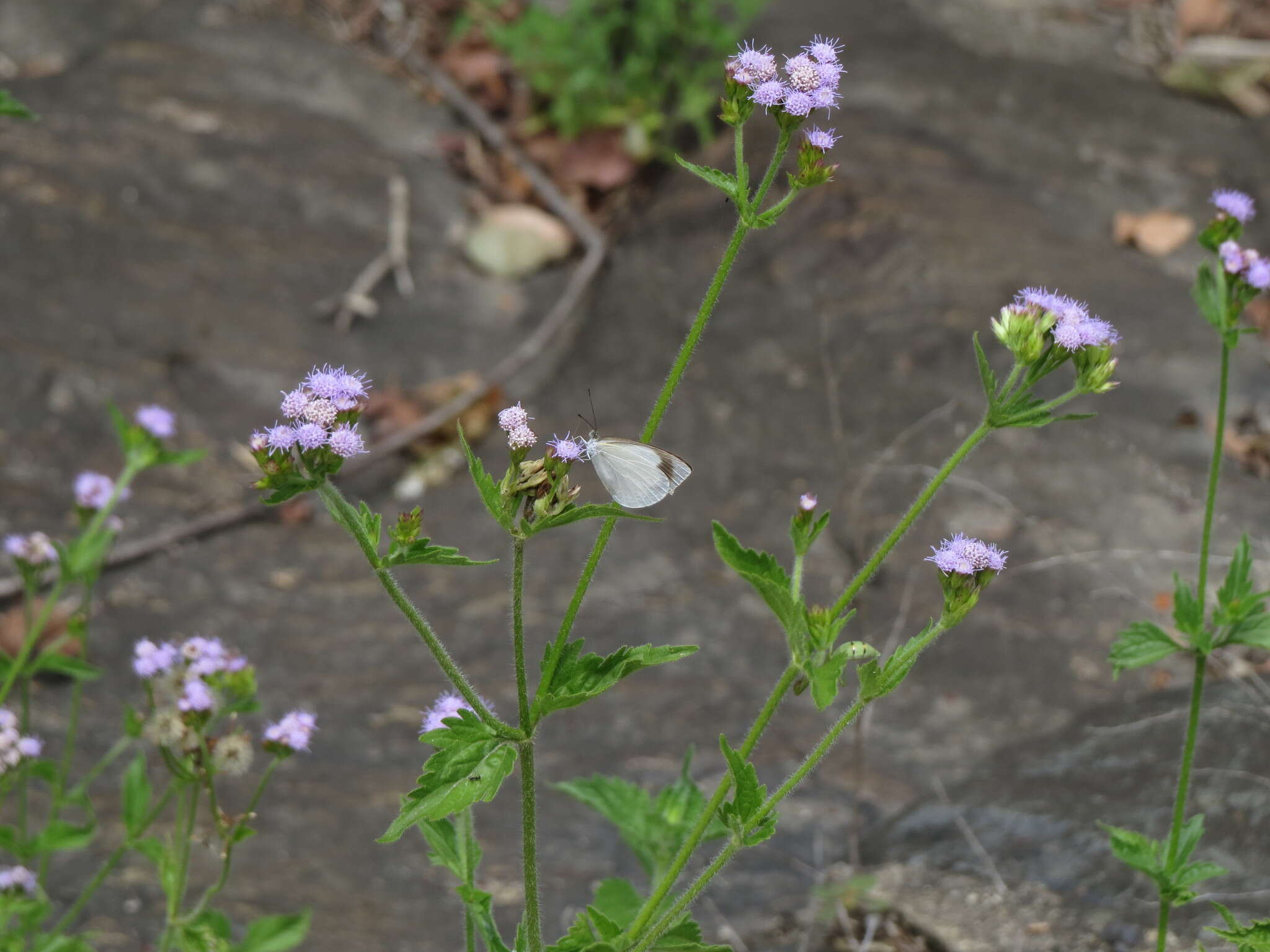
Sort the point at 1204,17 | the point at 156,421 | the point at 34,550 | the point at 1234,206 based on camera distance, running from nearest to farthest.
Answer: the point at 1234,206 → the point at 34,550 → the point at 156,421 → the point at 1204,17

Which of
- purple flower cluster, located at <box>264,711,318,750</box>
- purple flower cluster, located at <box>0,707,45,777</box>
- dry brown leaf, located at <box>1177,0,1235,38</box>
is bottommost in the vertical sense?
purple flower cluster, located at <box>0,707,45,777</box>

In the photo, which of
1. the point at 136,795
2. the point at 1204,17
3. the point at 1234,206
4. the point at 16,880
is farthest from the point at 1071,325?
the point at 1204,17

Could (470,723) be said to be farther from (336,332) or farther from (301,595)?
(336,332)

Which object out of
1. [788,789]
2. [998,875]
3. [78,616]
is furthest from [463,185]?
[788,789]

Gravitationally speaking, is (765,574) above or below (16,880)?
above

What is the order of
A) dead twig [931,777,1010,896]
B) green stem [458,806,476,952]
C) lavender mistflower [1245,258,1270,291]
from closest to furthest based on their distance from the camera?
green stem [458,806,476,952] → lavender mistflower [1245,258,1270,291] → dead twig [931,777,1010,896]

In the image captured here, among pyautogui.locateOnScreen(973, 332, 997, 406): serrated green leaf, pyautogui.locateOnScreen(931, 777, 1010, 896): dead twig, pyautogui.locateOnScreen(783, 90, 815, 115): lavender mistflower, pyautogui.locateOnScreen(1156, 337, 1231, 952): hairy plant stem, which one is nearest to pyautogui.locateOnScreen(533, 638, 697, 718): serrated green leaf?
pyautogui.locateOnScreen(973, 332, 997, 406): serrated green leaf

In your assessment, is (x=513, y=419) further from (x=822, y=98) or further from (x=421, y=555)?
(x=822, y=98)

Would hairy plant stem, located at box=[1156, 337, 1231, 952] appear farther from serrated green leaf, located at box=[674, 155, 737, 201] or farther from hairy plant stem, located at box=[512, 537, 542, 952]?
hairy plant stem, located at box=[512, 537, 542, 952]
